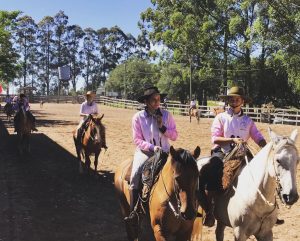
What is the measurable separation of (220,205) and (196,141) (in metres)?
14.5

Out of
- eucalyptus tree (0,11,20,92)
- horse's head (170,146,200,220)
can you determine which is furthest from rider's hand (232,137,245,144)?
eucalyptus tree (0,11,20,92)

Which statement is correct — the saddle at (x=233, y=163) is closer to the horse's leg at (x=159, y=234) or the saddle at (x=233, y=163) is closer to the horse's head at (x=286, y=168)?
the horse's head at (x=286, y=168)

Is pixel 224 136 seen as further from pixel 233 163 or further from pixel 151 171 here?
pixel 151 171

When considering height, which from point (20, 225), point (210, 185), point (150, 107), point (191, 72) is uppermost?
point (191, 72)

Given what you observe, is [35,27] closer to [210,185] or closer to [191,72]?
[191,72]

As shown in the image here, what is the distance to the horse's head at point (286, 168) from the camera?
171 inches

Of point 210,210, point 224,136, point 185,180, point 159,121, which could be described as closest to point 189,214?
point 185,180

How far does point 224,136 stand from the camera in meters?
5.98

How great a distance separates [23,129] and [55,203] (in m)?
7.26

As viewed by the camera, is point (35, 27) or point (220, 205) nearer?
point (220, 205)

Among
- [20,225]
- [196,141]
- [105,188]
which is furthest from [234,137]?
[196,141]

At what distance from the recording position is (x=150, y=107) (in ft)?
17.9

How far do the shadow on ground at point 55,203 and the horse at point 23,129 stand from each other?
140 cm

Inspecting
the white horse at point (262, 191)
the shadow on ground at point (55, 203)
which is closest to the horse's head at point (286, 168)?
the white horse at point (262, 191)
